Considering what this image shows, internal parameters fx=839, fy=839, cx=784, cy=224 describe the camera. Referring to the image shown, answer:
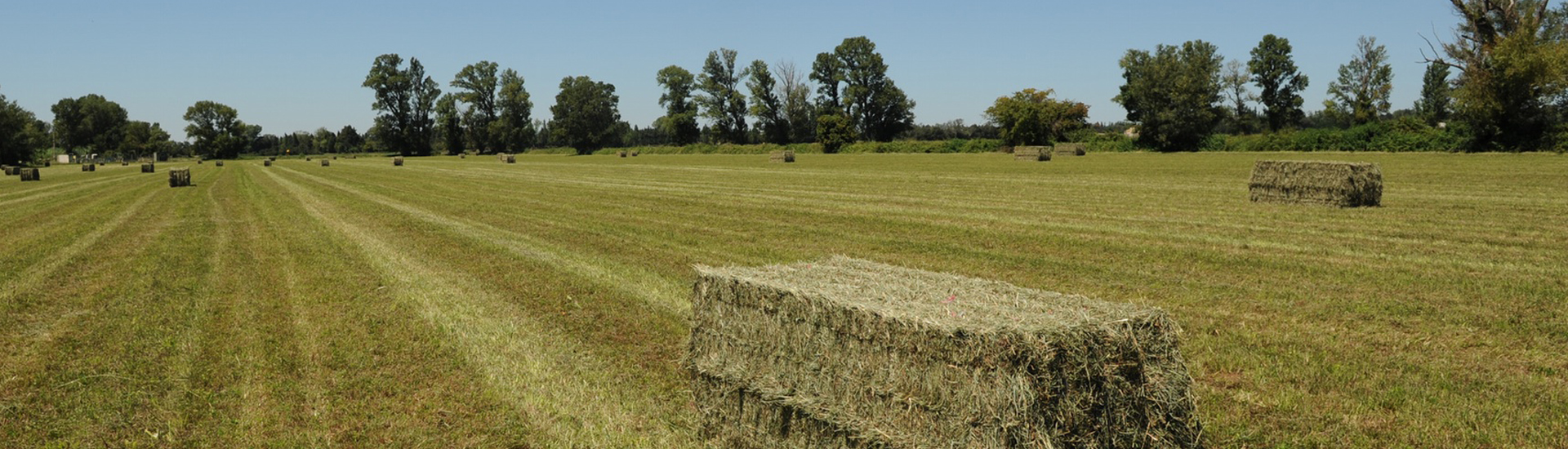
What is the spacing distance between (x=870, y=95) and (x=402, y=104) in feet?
231

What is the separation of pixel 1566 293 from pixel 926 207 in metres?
12.2

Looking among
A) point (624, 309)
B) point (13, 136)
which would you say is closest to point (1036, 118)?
point (624, 309)

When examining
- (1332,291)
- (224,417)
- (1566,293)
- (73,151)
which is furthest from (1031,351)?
(73,151)

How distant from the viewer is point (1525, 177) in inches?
1002

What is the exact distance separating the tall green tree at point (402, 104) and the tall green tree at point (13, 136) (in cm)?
3906

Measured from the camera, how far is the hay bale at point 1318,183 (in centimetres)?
1786

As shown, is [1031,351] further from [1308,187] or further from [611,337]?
[1308,187]

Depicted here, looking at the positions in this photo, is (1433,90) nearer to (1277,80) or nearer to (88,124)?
(1277,80)

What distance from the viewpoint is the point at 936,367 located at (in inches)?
157

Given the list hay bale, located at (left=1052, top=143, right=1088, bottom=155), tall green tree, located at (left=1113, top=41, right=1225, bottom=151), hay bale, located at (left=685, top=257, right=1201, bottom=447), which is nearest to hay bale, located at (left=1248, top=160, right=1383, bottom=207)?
hay bale, located at (left=685, top=257, right=1201, bottom=447)

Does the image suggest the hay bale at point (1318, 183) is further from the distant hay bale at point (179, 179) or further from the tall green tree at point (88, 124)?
the tall green tree at point (88, 124)

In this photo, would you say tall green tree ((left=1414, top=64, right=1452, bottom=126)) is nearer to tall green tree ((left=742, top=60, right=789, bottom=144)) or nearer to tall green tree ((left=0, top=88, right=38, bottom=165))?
tall green tree ((left=742, top=60, right=789, bottom=144))

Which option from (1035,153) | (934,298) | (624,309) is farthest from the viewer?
(1035,153)

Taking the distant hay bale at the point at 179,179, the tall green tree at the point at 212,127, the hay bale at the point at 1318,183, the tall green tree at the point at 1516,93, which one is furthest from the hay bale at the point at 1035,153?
the tall green tree at the point at 212,127
